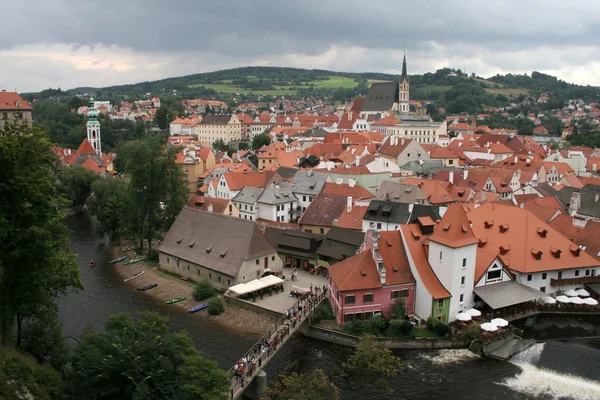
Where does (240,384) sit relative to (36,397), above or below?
below

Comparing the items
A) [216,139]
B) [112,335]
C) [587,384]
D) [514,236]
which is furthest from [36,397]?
[216,139]

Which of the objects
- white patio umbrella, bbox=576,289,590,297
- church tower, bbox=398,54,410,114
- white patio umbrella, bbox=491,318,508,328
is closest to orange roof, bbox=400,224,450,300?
white patio umbrella, bbox=491,318,508,328

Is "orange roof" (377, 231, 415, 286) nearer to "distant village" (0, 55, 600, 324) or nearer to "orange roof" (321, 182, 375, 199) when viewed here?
"distant village" (0, 55, 600, 324)

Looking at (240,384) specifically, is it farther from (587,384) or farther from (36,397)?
(587,384)

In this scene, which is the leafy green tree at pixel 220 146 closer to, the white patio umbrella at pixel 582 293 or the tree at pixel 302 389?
the white patio umbrella at pixel 582 293

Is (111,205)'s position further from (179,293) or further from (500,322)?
(500,322)

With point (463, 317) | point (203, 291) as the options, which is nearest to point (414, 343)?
point (463, 317)

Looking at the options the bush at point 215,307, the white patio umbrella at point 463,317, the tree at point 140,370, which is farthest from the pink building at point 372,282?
the tree at point 140,370
